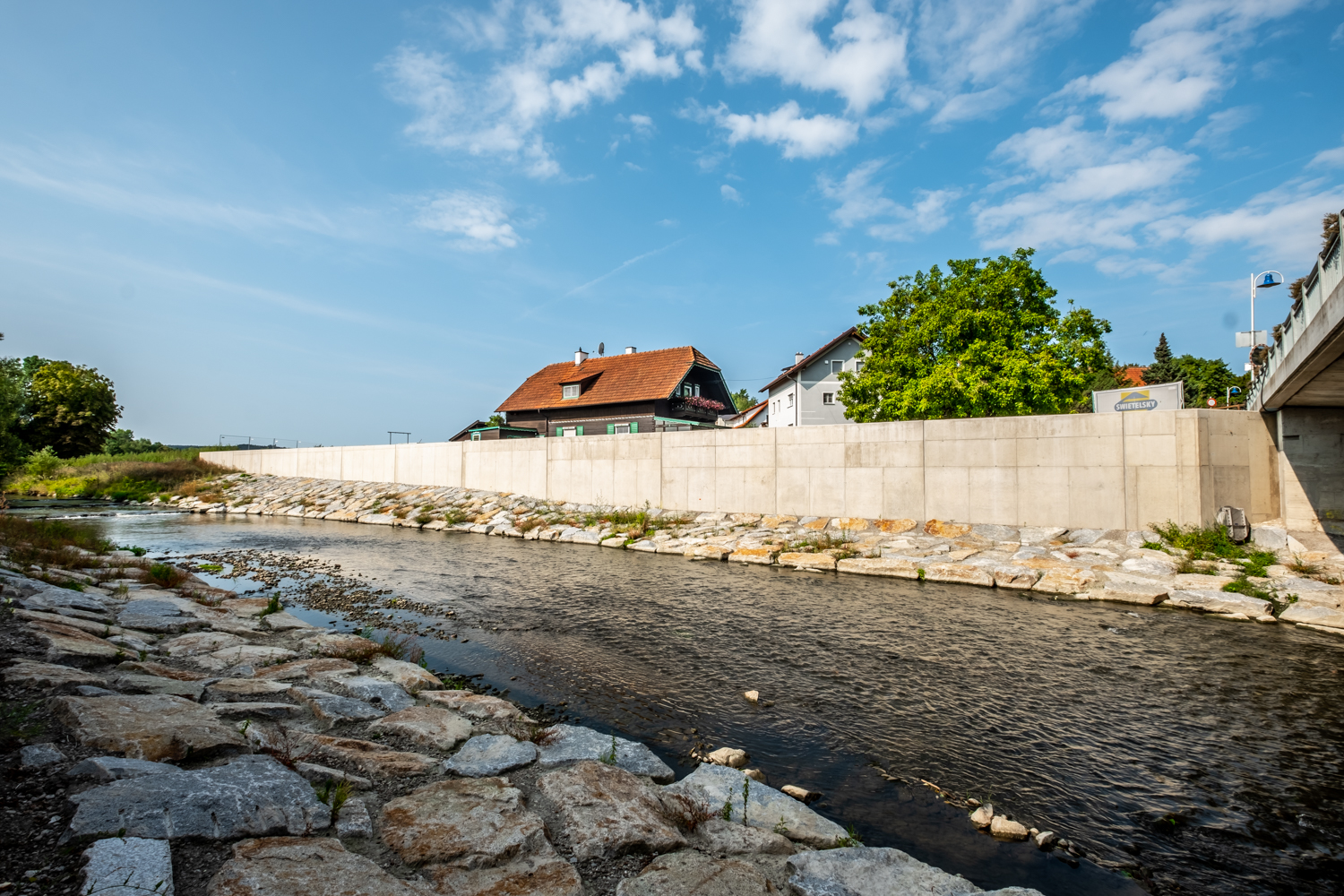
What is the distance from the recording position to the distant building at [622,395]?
1578 inches

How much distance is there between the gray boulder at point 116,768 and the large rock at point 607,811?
78.7 inches

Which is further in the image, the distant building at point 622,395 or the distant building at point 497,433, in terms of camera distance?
the distant building at point 622,395

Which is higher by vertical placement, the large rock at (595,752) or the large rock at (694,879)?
the large rock at (694,879)

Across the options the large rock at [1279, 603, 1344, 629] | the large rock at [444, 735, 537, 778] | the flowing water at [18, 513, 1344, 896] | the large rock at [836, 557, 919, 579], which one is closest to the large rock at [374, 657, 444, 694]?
the flowing water at [18, 513, 1344, 896]

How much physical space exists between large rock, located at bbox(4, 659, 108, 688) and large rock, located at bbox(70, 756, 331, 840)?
66.2 inches

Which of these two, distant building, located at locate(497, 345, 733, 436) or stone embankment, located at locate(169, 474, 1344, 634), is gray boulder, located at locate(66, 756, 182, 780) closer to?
stone embankment, located at locate(169, 474, 1344, 634)

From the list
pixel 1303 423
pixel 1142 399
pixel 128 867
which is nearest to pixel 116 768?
pixel 128 867

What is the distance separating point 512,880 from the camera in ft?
9.48

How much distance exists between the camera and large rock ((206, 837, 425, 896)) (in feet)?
7.82

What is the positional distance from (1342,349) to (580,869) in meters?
12.5

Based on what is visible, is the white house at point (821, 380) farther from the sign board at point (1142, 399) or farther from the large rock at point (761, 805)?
the large rock at point (761, 805)

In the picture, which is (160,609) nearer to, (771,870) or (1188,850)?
(771,870)

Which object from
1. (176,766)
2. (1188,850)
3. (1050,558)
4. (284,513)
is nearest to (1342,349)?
(1050,558)

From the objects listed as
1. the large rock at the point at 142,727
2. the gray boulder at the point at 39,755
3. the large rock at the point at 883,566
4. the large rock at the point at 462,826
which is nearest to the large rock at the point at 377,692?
the large rock at the point at 142,727
